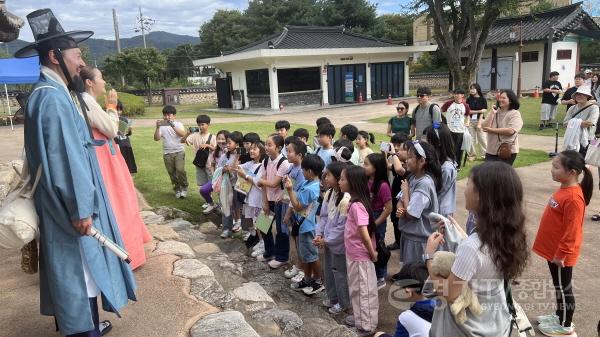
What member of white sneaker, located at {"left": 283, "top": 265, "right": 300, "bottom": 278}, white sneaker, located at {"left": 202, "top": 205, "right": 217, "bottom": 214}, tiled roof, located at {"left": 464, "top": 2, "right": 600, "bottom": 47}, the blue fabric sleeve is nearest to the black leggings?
white sneaker, located at {"left": 283, "top": 265, "right": 300, "bottom": 278}

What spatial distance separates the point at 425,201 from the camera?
11.1 ft

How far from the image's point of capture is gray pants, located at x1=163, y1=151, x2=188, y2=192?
22.0 ft

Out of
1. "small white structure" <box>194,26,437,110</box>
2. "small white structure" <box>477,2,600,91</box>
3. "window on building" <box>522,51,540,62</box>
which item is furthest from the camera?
"window on building" <box>522,51,540,62</box>

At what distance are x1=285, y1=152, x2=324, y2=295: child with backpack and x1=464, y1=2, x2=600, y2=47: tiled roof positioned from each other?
2331 cm

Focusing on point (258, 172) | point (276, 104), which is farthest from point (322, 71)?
point (258, 172)

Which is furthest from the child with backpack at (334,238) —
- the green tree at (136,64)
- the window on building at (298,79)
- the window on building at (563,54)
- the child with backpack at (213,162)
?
the green tree at (136,64)

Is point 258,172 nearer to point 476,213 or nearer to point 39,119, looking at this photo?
point 39,119

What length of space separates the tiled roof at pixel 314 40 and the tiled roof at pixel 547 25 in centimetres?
594

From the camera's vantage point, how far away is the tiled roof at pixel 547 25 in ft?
74.9

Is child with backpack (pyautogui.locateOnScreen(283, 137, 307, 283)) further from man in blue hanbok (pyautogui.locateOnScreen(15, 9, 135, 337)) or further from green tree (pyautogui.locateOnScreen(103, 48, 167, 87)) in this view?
green tree (pyautogui.locateOnScreen(103, 48, 167, 87))

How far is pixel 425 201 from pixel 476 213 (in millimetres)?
1379

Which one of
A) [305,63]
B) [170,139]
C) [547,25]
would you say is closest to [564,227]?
[170,139]

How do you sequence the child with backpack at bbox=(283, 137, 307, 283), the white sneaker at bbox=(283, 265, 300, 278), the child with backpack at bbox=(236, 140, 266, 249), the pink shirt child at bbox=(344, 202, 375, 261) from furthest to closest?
the child with backpack at bbox=(236, 140, 266, 249) < the white sneaker at bbox=(283, 265, 300, 278) < the child with backpack at bbox=(283, 137, 307, 283) < the pink shirt child at bbox=(344, 202, 375, 261)

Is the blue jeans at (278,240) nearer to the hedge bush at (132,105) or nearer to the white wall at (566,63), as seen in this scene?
the hedge bush at (132,105)
